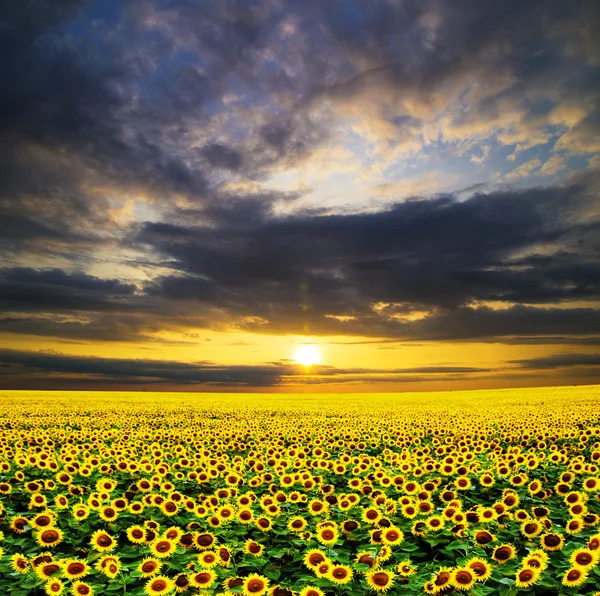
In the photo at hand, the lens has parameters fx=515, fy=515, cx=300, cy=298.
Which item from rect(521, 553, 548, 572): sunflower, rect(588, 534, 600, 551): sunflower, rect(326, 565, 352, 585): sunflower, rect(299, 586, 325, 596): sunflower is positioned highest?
rect(588, 534, 600, 551): sunflower

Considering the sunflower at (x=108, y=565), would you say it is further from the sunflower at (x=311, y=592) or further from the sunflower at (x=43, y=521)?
the sunflower at (x=311, y=592)

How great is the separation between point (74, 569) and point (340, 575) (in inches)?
150

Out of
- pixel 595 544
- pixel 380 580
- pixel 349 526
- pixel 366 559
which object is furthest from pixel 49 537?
pixel 595 544

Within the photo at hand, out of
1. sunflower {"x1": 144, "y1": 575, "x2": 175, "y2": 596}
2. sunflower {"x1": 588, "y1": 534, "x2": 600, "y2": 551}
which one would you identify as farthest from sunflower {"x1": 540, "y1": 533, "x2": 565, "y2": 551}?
sunflower {"x1": 144, "y1": 575, "x2": 175, "y2": 596}

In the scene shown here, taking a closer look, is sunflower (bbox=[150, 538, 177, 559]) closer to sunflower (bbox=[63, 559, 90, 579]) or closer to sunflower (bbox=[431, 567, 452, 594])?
sunflower (bbox=[63, 559, 90, 579])

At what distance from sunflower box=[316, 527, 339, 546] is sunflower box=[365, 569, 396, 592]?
4.26 ft

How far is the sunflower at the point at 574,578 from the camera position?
6746 mm

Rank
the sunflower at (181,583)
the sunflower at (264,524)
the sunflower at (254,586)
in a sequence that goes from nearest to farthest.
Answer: the sunflower at (254,586)
the sunflower at (181,583)
the sunflower at (264,524)

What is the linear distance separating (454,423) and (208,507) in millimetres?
19194

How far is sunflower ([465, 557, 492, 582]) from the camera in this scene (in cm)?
698

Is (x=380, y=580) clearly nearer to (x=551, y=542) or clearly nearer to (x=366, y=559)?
(x=366, y=559)

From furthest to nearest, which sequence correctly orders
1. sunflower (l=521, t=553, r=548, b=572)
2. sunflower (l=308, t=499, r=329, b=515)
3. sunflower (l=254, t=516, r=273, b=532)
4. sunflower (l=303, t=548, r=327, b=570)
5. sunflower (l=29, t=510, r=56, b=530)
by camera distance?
1. sunflower (l=308, t=499, r=329, b=515)
2. sunflower (l=254, t=516, r=273, b=532)
3. sunflower (l=29, t=510, r=56, b=530)
4. sunflower (l=303, t=548, r=327, b=570)
5. sunflower (l=521, t=553, r=548, b=572)

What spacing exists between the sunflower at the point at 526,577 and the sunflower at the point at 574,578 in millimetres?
329

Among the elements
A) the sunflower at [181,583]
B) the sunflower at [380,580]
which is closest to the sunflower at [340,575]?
the sunflower at [380,580]
